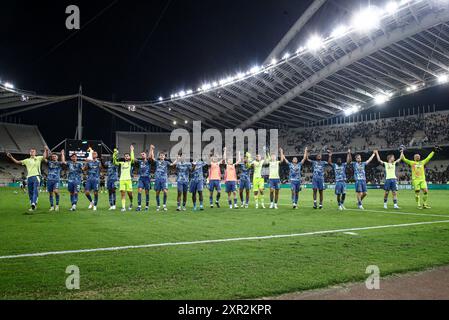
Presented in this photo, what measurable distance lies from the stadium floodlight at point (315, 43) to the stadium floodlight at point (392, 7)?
21.7ft

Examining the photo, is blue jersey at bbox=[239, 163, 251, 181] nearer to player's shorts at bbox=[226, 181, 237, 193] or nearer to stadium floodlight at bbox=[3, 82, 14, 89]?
player's shorts at bbox=[226, 181, 237, 193]

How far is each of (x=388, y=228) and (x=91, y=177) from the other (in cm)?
1053

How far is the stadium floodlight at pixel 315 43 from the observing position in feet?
112

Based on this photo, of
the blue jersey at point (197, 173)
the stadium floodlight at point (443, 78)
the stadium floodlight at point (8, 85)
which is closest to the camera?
the blue jersey at point (197, 173)

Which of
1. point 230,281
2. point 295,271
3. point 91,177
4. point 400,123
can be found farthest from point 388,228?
point 400,123

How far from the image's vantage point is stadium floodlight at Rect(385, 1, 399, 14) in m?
28.0

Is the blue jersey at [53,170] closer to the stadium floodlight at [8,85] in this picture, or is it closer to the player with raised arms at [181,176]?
the player with raised arms at [181,176]

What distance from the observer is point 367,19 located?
29.6 m

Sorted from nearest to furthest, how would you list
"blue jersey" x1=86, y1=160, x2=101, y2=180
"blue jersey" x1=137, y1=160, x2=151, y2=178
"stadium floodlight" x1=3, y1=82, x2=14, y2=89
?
"blue jersey" x1=86, y1=160, x2=101, y2=180 < "blue jersey" x1=137, y1=160, x2=151, y2=178 < "stadium floodlight" x1=3, y1=82, x2=14, y2=89

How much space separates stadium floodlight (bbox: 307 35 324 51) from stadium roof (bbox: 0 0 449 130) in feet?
0.33

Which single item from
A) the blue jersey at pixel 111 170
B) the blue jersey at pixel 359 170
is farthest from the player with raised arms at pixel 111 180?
the blue jersey at pixel 359 170

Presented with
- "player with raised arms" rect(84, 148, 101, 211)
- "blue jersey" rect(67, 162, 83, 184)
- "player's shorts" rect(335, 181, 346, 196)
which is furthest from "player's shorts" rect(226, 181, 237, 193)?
"blue jersey" rect(67, 162, 83, 184)

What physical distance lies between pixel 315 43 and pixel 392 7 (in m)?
7.78
